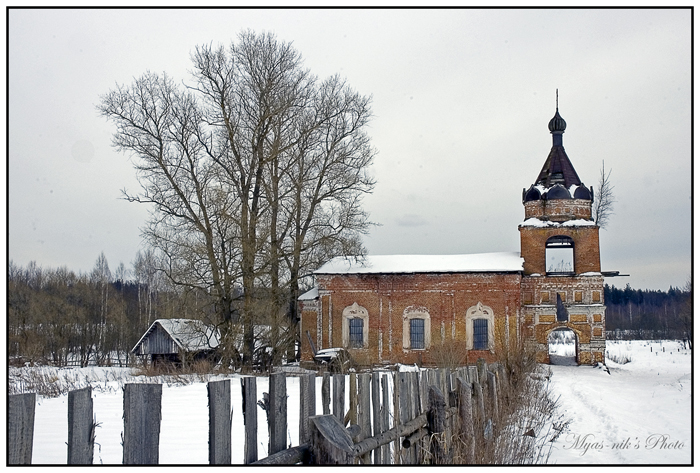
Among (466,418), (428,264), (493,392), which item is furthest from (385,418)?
(428,264)

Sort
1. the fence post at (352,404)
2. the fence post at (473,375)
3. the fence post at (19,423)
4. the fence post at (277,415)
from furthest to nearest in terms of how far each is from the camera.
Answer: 1. the fence post at (473,375)
2. the fence post at (352,404)
3. the fence post at (277,415)
4. the fence post at (19,423)

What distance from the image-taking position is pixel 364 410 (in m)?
4.45

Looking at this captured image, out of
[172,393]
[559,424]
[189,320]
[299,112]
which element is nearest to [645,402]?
[559,424]

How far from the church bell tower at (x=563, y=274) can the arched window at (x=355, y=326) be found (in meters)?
6.92

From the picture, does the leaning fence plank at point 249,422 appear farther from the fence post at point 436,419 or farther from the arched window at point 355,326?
the arched window at point 355,326

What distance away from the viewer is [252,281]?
2328 cm

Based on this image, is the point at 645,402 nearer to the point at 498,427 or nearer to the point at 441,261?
the point at 498,427

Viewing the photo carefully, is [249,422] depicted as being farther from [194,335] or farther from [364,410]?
[194,335]

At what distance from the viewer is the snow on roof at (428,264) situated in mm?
26891

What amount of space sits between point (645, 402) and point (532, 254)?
12.2 m

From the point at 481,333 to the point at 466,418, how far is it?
67.3 ft

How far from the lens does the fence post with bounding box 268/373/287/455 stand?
11.1 feet

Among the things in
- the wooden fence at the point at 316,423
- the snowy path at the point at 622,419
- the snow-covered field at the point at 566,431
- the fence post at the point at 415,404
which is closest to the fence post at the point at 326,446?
the wooden fence at the point at 316,423

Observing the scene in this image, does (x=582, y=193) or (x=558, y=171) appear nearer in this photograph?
(x=582, y=193)
